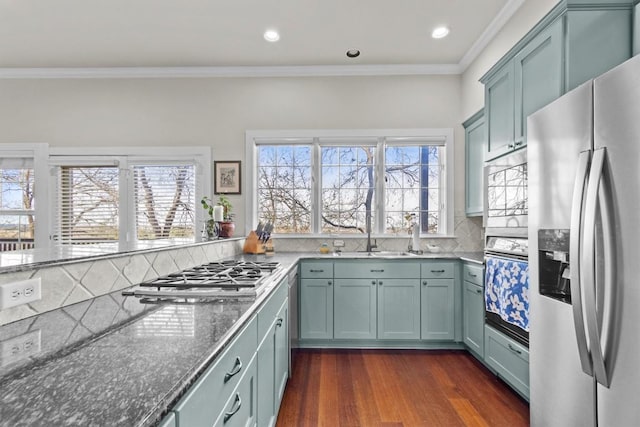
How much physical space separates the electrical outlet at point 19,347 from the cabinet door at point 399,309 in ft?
8.46

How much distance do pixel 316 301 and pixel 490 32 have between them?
2946 millimetres

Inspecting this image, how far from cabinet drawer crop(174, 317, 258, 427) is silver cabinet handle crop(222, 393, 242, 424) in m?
0.05

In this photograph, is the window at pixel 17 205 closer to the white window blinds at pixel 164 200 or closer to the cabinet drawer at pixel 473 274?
the white window blinds at pixel 164 200

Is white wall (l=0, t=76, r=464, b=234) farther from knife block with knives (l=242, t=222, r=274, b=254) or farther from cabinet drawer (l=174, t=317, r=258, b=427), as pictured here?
cabinet drawer (l=174, t=317, r=258, b=427)

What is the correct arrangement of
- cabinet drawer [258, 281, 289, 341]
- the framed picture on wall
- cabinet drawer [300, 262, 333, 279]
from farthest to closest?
1. the framed picture on wall
2. cabinet drawer [300, 262, 333, 279]
3. cabinet drawer [258, 281, 289, 341]

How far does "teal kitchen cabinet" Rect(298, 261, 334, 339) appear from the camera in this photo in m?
3.02

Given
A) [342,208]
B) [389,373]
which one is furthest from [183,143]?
[389,373]

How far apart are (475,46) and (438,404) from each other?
3.18m

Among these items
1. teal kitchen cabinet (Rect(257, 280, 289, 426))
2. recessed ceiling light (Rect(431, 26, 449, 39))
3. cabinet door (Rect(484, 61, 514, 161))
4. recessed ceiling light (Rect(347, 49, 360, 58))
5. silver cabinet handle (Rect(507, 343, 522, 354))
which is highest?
recessed ceiling light (Rect(431, 26, 449, 39))

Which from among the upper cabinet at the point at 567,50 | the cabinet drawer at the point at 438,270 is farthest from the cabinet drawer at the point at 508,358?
the upper cabinet at the point at 567,50

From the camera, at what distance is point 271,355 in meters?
1.62

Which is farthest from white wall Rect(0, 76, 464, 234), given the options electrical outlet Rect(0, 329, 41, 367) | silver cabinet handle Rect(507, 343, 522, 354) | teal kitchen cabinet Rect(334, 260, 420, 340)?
electrical outlet Rect(0, 329, 41, 367)

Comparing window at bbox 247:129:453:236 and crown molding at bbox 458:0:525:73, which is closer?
crown molding at bbox 458:0:525:73

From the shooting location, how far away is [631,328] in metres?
1.10
